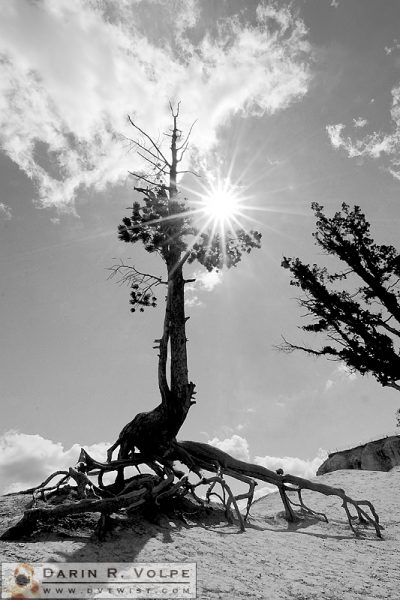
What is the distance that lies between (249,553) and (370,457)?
2842 cm

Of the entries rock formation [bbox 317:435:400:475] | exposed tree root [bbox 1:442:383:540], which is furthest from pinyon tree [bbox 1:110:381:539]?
rock formation [bbox 317:435:400:475]

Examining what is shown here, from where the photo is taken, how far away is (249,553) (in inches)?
224

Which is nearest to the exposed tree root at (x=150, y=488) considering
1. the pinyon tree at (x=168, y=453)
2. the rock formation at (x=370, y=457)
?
the pinyon tree at (x=168, y=453)

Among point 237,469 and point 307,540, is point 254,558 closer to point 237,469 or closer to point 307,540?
point 307,540

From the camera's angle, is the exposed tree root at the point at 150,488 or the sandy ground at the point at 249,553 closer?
the sandy ground at the point at 249,553

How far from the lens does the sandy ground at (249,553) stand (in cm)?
436

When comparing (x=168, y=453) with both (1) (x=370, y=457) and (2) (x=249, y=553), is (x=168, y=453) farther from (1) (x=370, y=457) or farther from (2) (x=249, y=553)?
(1) (x=370, y=457)

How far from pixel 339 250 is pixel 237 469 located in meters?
11.9

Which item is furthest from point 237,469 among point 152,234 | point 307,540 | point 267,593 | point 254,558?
point 152,234

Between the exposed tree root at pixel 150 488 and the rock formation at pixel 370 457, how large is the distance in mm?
22320

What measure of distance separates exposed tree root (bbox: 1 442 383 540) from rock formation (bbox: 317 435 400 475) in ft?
73.2

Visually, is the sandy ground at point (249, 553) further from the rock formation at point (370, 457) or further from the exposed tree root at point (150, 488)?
the rock formation at point (370, 457)

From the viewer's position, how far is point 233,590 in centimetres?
414

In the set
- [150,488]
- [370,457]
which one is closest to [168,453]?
[150,488]
